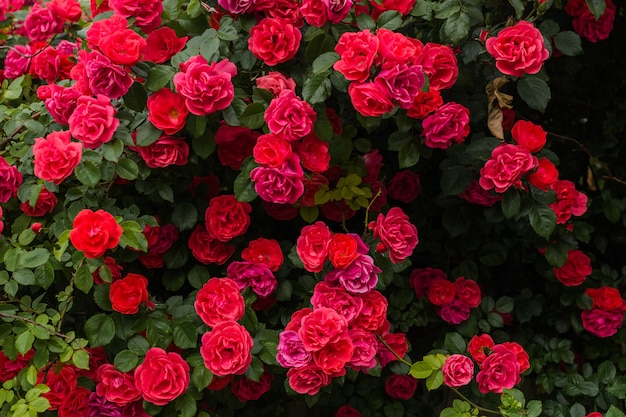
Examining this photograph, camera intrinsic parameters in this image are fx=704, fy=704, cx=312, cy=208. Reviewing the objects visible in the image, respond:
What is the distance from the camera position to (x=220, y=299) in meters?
1.50

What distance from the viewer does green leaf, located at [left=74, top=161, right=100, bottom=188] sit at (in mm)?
1410

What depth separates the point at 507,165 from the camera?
1.51 m

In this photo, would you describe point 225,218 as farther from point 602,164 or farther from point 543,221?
point 602,164

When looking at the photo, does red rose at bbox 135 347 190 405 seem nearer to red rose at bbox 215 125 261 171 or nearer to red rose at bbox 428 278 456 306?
red rose at bbox 215 125 261 171

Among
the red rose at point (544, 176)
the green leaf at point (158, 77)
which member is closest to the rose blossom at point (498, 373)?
the red rose at point (544, 176)

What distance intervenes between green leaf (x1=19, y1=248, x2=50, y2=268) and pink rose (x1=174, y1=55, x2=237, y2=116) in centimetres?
45

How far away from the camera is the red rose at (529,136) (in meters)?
1.55

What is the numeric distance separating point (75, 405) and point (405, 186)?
1.00m

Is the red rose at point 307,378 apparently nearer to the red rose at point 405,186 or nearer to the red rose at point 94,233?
the red rose at point 94,233

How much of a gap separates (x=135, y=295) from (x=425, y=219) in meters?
0.91

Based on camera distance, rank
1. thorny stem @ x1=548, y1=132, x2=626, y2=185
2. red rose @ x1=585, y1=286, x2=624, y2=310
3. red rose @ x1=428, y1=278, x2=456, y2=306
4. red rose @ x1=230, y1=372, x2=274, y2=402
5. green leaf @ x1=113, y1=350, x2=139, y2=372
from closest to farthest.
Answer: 1. green leaf @ x1=113, y1=350, x2=139, y2=372
2. red rose @ x1=230, y1=372, x2=274, y2=402
3. red rose @ x1=428, y1=278, x2=456, y2=306
4. red rose @ x1=585, y1=286, x2=624, y2=310
5. thorny stem @ x1=548, y1=132, x2=626, y2=185

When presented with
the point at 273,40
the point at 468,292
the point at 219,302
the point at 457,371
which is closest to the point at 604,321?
the point at 468,292

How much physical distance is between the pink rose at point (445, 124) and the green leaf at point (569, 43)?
0.98 feet

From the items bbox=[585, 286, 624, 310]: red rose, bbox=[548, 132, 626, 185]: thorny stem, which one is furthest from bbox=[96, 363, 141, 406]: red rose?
bbox=[548, 132, 626, 185]: thorny stem
